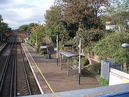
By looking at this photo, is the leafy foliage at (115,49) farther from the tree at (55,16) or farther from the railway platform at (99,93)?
the tree at (55,16)

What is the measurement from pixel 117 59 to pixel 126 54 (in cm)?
65

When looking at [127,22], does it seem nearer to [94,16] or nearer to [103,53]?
[94,16]

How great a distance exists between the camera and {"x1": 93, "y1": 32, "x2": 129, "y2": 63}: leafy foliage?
14.6 m

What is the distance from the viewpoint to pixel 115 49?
609 inches

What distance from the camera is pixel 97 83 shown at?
52.8ft

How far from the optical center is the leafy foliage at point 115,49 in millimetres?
14570

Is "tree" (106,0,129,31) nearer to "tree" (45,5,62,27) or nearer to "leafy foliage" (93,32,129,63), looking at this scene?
"leafy foliage" (93,32,129,63)

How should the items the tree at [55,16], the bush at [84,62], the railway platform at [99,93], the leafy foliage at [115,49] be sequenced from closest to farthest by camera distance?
the railway platform at [99,93], the leafy foliage at [115,49], the bush at [84,62], the tree at [55,16]

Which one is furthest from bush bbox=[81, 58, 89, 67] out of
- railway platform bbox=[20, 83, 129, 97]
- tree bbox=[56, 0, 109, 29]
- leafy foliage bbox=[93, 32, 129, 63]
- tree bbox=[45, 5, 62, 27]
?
railway platform bbox=[20, 83, 129, 97]

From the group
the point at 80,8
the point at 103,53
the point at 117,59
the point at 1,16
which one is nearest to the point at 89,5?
the point at 80,8

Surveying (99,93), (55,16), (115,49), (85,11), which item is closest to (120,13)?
(85,11)

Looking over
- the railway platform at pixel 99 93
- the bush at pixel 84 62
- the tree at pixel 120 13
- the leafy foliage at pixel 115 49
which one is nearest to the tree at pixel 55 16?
the bush at pixel 84 62

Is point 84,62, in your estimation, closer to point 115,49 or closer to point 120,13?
point 120,13

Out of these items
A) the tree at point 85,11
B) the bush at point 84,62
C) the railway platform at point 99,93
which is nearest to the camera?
the railway platform at point 99,93
